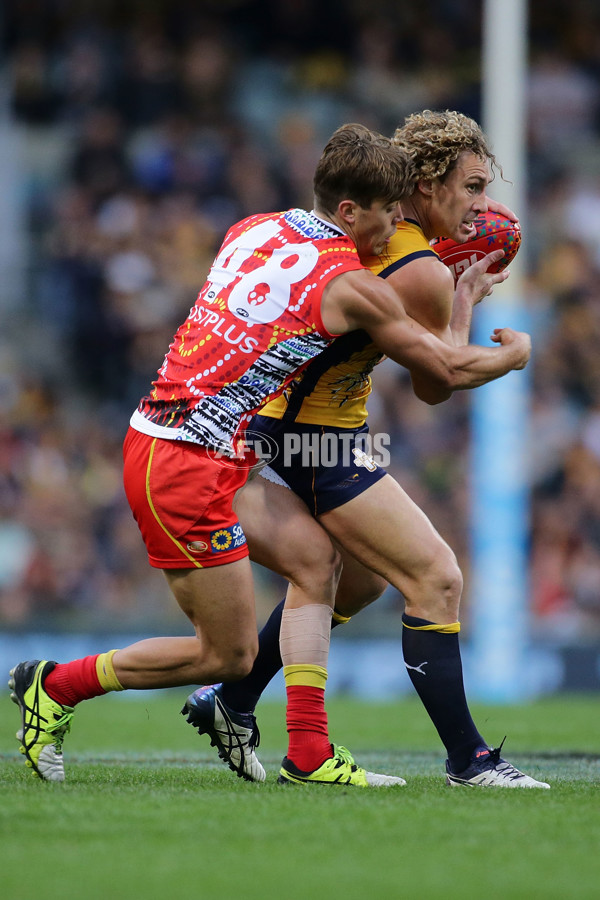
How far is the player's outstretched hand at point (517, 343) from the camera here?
431 centimetres

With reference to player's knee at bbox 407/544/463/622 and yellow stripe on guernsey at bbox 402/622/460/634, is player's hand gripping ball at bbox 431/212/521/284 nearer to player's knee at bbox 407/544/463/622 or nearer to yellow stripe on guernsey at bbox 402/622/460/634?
player's knee at bbox 407/544/463/622

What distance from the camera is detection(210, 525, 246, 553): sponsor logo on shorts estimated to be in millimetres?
4164

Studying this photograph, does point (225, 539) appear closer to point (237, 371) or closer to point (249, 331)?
point (237, 371)

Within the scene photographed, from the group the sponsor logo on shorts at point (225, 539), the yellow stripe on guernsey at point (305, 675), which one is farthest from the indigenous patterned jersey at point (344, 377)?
the yellow stripe on guernsey at point (305, 675)

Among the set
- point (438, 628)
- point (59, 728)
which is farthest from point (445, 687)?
point (59, 728)

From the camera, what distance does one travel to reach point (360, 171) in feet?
13.4

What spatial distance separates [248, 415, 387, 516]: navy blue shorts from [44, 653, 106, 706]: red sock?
3.04 feet

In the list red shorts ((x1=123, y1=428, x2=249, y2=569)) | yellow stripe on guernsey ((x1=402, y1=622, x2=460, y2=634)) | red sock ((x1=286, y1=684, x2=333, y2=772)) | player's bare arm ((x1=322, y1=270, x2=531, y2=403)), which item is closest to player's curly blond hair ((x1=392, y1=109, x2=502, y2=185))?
player's bare arm ((x1=322, y1=270, x2=531, y2=403))

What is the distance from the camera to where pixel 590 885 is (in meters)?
2.78

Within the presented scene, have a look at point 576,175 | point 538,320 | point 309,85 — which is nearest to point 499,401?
point 538,320

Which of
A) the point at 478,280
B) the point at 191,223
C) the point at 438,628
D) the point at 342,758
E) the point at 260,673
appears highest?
the point at 191,223

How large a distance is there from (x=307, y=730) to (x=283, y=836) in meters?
1.14

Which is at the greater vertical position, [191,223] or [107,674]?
[191,223]

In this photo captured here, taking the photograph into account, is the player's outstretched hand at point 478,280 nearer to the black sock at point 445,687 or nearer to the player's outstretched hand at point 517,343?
the player's outstretched hand at point 517,343
